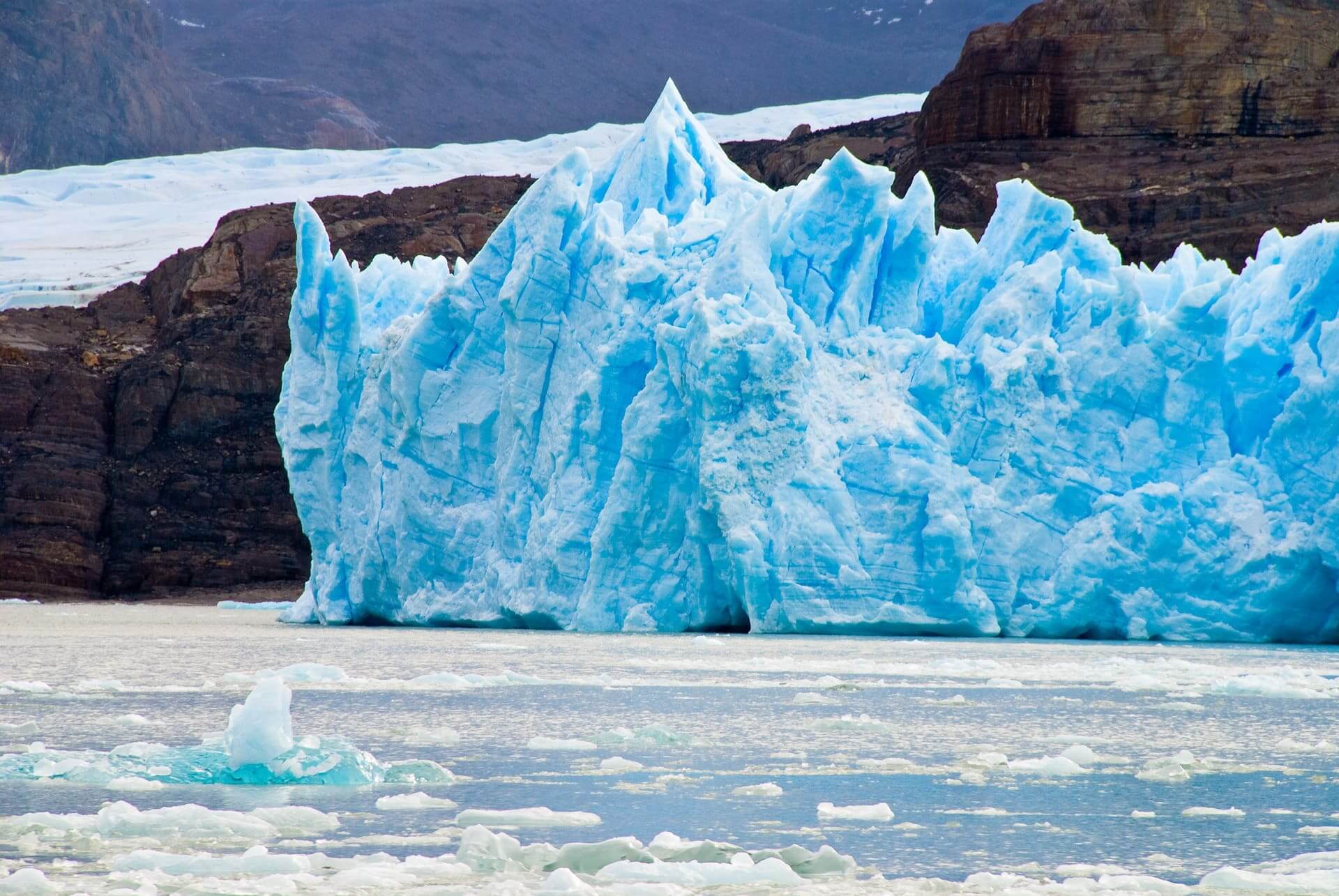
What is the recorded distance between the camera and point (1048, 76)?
39781 mm

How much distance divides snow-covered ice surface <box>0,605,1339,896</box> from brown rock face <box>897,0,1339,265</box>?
24772 mm

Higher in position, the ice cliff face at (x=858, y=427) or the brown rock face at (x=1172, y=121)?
the brown rock face at (x=1172, y=121)

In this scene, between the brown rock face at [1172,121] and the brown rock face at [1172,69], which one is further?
the brown rock face at [1172,69]

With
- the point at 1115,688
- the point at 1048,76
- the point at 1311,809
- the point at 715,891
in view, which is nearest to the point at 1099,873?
the point at 715,891

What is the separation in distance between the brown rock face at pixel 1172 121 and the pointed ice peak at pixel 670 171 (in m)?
17.5

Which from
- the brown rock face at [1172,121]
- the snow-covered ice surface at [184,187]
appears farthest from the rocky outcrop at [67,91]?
the brown rock face at [1172,121]

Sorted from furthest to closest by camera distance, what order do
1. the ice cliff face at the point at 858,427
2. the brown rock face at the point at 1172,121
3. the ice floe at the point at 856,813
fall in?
the brown rock face at the point at 1172,121, the ice cliff face at the point at 858,427, the ice floe at the point at 856,813

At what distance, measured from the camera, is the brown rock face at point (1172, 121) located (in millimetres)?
37531

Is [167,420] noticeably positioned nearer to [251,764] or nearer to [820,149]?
[820,149]

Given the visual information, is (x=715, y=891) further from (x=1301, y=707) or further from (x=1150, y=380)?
(x=1150, y=380)

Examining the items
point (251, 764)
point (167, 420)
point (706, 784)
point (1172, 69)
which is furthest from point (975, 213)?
point (251, 764)

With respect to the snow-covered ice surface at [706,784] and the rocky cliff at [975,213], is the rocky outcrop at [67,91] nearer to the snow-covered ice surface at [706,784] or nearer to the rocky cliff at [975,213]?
the rocky cliff at [975,213]

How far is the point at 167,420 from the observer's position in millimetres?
42031

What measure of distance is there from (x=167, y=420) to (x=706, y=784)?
36715 millimetres
